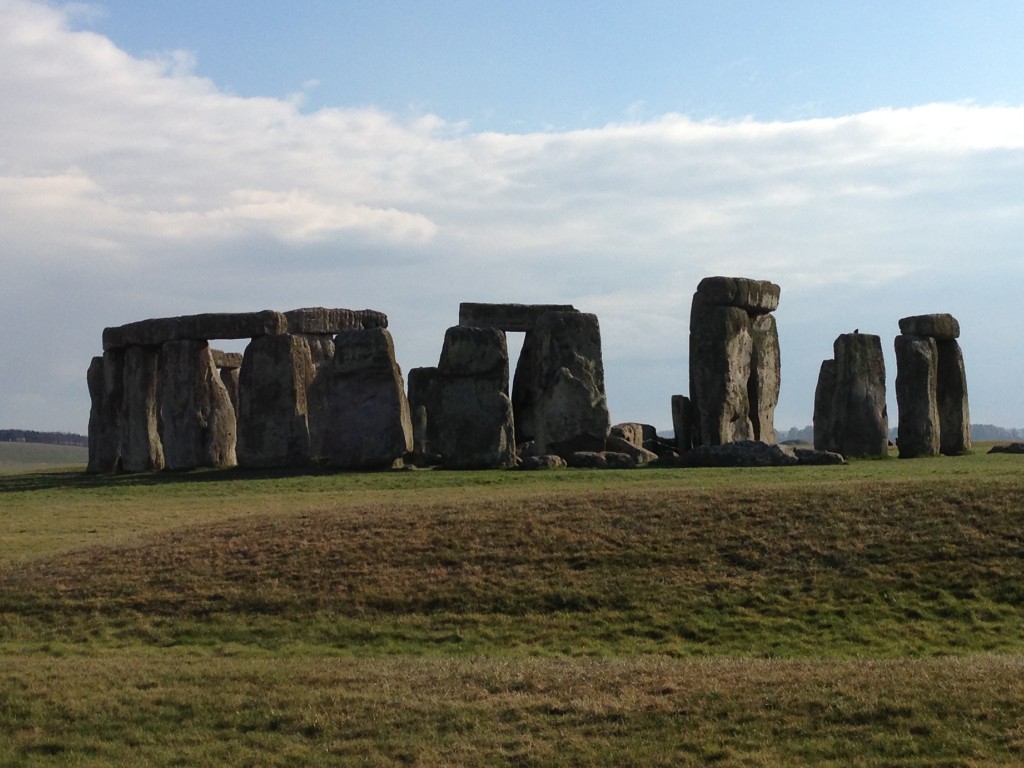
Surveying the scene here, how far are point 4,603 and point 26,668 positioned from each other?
11.3ft

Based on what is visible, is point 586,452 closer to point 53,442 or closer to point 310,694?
point 310,694

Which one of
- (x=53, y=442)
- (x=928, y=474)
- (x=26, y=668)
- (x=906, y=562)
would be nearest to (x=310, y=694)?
(x=26, y=668)

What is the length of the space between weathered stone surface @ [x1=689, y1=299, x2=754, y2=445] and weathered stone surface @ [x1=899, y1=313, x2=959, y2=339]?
14.9ft

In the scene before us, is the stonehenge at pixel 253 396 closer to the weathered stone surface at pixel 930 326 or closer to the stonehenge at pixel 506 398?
the stonehenge at pixel 506 398

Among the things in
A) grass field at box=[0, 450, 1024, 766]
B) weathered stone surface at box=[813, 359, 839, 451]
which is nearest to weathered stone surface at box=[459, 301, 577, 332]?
weathered stone surface at box=[813, 359, 839, 451]

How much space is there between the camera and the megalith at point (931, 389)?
3269 cm

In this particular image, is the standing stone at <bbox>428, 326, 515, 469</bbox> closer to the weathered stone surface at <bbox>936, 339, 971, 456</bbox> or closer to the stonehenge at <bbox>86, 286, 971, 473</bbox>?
the stonehenge at <bbox>86, 286, 971, 473</bbox>

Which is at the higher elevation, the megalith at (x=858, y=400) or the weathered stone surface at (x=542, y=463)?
the megalith at (x=858, y=400)

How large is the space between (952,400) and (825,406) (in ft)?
11.2

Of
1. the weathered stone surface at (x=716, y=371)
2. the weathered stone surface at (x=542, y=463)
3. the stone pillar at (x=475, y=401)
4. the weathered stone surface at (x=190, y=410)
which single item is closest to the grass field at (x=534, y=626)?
the weathered stone surface at (x=542, y=463)

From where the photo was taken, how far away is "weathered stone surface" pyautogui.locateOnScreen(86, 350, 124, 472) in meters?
37.9

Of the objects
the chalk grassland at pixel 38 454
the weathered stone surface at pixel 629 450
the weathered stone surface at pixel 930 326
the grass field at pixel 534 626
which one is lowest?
the grass field at pixel 534 626

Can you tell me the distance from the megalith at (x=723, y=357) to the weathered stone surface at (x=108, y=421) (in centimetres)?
1532

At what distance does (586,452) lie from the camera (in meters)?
30.1
